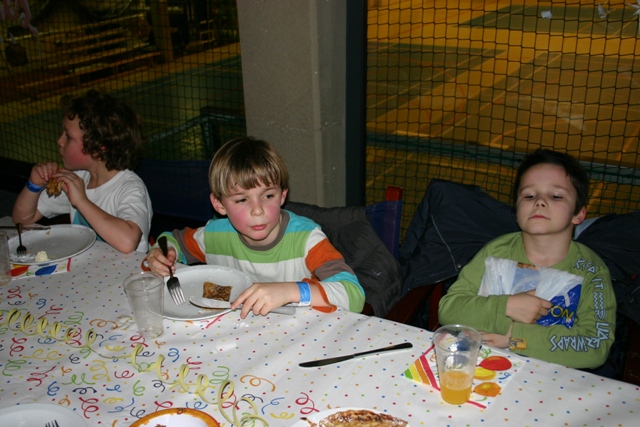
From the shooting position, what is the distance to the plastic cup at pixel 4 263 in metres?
1.84

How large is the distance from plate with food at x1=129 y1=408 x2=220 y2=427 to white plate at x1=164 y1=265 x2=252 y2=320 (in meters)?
0.38

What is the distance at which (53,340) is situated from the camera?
5.10 ft

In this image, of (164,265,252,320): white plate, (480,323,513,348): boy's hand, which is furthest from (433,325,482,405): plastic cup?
(164,265,252,320): white plate

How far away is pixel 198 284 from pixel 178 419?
2.05 feet

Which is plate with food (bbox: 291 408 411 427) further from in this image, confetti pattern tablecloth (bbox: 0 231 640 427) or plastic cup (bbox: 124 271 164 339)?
plastic cup (bbox: 124 271 164 339)

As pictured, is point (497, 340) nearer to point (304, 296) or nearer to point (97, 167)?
point (304, 296)

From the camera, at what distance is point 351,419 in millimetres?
1208

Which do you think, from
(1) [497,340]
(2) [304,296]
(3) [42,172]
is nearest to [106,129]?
(3) [42,172]

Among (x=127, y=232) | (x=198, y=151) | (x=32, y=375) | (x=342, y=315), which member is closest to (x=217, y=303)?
(x=342, y=315)

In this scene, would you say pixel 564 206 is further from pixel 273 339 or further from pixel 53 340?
pixel 53 340

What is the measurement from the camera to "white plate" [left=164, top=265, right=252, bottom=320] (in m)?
1.64

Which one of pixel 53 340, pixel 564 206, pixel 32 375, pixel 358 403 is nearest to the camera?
pixel 358 403

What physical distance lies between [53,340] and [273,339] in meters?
0.59

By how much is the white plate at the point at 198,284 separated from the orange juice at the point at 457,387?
652 millimetres
